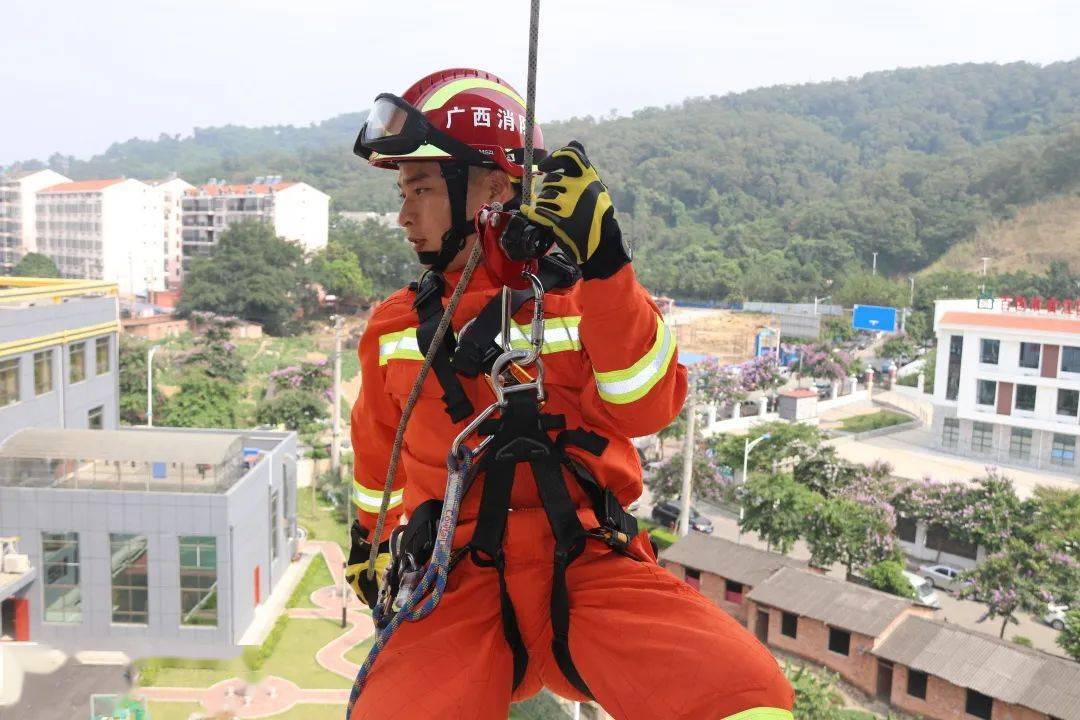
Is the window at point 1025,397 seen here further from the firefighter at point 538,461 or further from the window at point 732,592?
the firefighter at point 538,461

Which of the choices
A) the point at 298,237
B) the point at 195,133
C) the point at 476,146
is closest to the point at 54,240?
the point at 298,237

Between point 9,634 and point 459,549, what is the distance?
42.1 feet

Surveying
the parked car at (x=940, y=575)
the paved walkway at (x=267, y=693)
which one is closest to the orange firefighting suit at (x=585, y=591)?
the paved walkway at (x=267, y=693)

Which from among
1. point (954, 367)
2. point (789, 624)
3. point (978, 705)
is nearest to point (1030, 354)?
point (954, 367)

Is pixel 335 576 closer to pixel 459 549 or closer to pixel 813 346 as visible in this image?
pixel 459 549

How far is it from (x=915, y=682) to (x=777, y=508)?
5.27 m

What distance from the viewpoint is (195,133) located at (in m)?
186

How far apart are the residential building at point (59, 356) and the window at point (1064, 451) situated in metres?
22.8

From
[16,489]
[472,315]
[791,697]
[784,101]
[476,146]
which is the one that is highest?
[784,101]

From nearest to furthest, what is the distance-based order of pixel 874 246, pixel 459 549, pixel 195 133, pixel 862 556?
pixel 459 549, pixel 862 556, pixel 874 246, pixel 195 133

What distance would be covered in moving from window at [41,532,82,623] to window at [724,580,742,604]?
9.34 m

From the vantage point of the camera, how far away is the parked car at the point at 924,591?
16.2m

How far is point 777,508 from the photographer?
57.0 feet

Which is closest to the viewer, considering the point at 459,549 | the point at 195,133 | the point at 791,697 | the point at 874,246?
the point at 791,697
